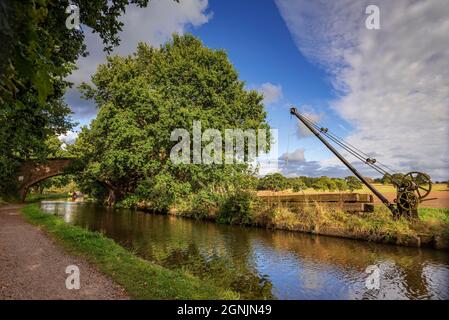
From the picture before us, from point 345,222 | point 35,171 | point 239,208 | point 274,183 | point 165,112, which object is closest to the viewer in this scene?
point 345,222

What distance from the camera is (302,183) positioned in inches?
1993

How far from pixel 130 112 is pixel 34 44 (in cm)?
3294

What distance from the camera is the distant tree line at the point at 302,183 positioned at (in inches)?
1784

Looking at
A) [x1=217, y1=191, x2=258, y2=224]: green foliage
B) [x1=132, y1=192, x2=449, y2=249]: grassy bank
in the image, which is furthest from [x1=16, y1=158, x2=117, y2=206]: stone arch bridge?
[x1=217, y1=191, x2=258, y2=224]: green foliage

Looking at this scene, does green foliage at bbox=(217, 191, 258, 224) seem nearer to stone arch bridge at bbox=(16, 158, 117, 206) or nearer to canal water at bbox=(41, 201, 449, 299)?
canal water at bbox=(41, 201, 449, 299)

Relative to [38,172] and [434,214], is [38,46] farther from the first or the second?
[38,172]

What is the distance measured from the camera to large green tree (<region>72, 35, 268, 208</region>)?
107 ft

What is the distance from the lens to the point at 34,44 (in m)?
3.07

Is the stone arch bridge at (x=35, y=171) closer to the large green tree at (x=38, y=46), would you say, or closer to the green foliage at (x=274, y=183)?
the large green tree at (x=38, y=46)

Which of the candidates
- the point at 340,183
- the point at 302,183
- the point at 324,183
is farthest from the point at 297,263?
the point at 324,183

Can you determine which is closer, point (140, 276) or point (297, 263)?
point (140, 276)

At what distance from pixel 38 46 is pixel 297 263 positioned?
41.2 ft
